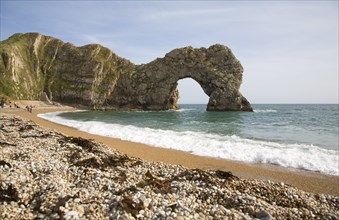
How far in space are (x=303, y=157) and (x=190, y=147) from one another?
26.3ft

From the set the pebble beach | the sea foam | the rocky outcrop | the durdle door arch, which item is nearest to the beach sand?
the sea foam

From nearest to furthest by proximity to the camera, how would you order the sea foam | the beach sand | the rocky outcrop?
the beach sand < the sea foam < the rocky outcrop

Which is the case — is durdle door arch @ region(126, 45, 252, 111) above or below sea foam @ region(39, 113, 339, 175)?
above

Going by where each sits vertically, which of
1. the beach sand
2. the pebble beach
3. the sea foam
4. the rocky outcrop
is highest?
the rocky outcrop

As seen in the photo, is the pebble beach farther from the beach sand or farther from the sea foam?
the sea foam

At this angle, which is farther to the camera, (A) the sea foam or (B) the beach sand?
(A) the sea foam

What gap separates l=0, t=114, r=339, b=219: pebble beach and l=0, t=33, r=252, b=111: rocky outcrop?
93720 millimetres

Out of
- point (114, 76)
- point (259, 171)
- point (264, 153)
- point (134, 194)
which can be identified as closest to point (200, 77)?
point (114, 76)

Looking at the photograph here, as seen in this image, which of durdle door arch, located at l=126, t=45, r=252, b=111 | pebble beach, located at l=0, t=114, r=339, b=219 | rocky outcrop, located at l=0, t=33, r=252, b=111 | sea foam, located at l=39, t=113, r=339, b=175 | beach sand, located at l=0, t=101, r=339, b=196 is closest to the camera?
pebble beach, located at l=0, t=114, r=339, b=219

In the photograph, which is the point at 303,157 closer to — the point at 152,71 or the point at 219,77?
the point at 219,77

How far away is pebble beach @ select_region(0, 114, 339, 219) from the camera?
7.24m

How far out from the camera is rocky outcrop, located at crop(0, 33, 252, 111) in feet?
335

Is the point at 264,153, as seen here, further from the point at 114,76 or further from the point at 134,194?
the point at 114,76

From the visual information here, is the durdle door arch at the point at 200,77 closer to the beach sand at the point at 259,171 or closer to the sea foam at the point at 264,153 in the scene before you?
the sea foam at the point at 264,153
